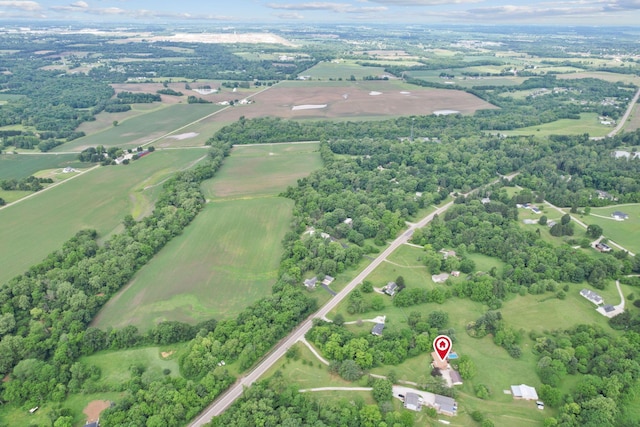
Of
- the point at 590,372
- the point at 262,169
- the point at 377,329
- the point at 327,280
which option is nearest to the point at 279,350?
the point at 377,329

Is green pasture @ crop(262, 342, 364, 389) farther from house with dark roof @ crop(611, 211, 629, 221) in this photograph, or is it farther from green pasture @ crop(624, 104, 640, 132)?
green pasture @ crop(624, 104, 640, 132)

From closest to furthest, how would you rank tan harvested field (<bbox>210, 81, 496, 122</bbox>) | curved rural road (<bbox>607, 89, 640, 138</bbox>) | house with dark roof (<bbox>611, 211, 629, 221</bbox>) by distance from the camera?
house with dark roof (<bbox>611, 211, 629, 221</bbox>) < curved rural road (<bbox>607, 89, 640, 138</bbox>) < tan harvested field (<bbox>210, 81, 496, 122</bbox>)

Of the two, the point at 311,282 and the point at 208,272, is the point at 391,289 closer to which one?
the point at 311,282

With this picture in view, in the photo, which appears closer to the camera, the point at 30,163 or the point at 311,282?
the point at 311,282

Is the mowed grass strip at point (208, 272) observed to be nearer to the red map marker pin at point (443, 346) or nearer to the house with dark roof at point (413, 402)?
the house with dark roof at point (413, 402)

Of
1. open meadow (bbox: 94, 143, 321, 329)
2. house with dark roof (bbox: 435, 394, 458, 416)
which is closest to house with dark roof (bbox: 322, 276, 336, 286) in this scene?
open meadow (bbox: 94, 143, 321, 329)

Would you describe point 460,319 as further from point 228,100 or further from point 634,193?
point 228,100

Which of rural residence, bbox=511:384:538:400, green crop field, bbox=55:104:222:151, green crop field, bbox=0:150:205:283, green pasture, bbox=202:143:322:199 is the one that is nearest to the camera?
rural residence, bbox=511:384:538:400
